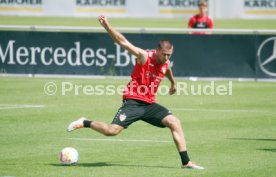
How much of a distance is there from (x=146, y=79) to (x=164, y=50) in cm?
60

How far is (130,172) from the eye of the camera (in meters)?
12.6

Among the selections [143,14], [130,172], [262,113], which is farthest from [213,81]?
[143,14]

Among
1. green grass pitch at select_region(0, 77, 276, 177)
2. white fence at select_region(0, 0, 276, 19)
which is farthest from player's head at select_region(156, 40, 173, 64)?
white fence at select_region(0, 0, 276, 19)

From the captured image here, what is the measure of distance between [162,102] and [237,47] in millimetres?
5373

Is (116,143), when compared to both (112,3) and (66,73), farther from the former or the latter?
(112,3)

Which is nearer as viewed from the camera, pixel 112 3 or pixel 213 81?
pixel 213 81

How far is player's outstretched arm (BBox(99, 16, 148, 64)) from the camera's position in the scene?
1277 centimetres

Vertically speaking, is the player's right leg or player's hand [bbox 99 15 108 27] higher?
player's hand [bbox 99 15 108 27]

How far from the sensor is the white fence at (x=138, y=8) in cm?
5044

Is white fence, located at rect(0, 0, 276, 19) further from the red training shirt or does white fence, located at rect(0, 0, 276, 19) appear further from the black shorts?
the black shorts

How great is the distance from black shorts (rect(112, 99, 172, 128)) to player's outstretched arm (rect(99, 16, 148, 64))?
0.69 meters

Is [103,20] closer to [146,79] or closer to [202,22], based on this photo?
[146,79]

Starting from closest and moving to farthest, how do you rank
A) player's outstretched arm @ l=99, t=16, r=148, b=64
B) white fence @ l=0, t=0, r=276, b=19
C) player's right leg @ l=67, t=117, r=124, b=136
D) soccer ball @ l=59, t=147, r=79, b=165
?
1. player's outstretched arm @ l=99, t=16, r=148, b=64
2. soccer ball @ l=59, t=147, r=79, b=165
3. player's right leg @ l=67, t=117, r=124, b=136
4. white fence @ l=0, t=0, r=276, b=19

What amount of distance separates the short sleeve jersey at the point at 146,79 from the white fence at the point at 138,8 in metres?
37.4
